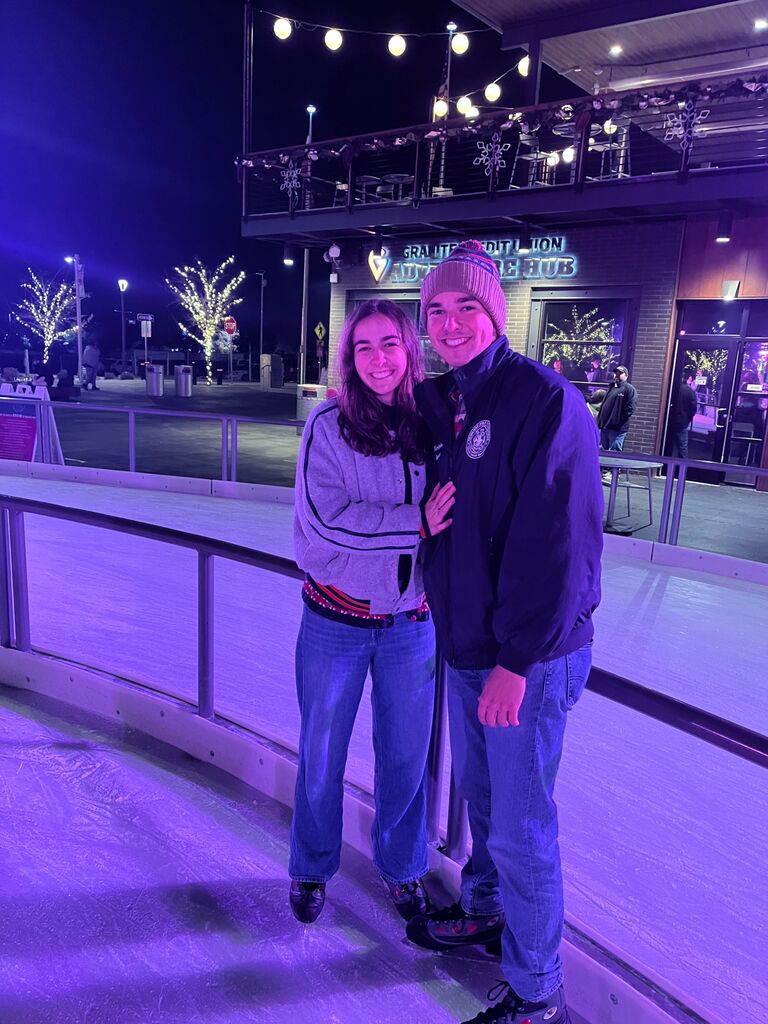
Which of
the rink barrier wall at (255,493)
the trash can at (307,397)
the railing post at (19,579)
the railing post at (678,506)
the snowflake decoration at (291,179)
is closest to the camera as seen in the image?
the railing post at (19,579)

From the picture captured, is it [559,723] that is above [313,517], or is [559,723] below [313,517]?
below

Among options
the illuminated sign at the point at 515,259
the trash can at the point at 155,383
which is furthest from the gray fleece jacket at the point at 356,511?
the trash can at the point at 155,383

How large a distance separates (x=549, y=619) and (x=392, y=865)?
1037mm

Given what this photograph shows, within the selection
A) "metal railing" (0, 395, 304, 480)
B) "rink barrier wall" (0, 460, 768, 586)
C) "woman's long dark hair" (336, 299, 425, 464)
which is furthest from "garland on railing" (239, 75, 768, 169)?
"woman's long dark hair" (336, 299, 425, 464)

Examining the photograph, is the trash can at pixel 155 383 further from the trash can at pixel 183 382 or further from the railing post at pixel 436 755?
the railing post at pixel 436 755

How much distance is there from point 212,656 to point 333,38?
13471 millimetres

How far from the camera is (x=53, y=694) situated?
330cm

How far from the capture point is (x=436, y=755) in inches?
83.9

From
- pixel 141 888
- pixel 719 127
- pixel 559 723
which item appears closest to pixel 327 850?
pixel 141 888

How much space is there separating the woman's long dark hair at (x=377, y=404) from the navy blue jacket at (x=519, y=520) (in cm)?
19

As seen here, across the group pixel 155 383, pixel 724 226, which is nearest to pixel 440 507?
pixel 724 226

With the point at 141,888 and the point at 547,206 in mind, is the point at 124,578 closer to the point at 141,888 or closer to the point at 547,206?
the point at 141,888

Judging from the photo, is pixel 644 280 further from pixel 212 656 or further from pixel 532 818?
pixel 532 818

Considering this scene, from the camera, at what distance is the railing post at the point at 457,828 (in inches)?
80.4
